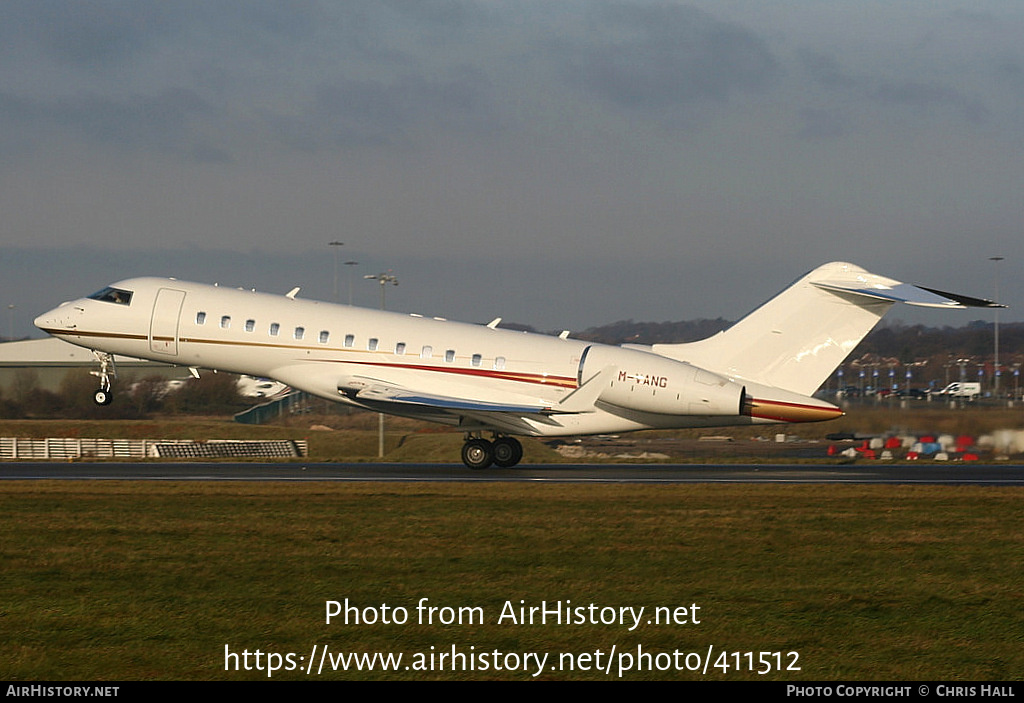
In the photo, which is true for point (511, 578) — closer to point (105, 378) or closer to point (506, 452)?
point (506, 452)

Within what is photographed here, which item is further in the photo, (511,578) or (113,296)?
(113,296)

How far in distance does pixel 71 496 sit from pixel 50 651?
12070mm

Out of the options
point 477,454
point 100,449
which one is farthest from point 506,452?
point 100,449

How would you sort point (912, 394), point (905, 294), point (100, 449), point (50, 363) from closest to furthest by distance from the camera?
point (905, 294) < point (912, 394) < point (100, 449) < point (50, 363)

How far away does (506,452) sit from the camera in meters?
28.5

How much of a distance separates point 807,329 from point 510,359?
7.28m

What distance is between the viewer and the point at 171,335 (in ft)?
93.1

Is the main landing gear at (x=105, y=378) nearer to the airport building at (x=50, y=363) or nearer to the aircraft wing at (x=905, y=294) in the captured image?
the aircraft wing at (x=905, y=294)

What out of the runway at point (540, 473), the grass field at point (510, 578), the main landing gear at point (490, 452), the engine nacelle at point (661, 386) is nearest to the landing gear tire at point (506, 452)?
the main landing gear at point (490, 452)

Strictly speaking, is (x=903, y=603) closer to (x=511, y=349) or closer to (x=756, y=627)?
(x=756, y=627)

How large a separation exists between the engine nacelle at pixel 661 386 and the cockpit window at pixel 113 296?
11.9 metres

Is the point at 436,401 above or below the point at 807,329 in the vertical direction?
below
